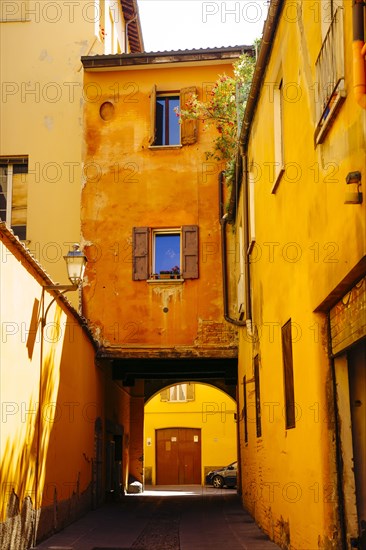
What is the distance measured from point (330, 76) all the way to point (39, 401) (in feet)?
21.0

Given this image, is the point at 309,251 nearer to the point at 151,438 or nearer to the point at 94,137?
the point at 94,137

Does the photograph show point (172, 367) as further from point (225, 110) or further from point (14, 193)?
point (225, 110)

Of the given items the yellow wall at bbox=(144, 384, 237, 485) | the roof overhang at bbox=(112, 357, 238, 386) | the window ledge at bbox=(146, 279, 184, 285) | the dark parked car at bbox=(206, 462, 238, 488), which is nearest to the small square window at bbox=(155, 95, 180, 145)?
the window ledge at bbox=(146, 279, 184, 285)

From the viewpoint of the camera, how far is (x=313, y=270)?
7.28m

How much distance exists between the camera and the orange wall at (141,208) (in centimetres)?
1702

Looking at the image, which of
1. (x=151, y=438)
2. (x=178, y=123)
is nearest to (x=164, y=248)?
(x=178, y=123)

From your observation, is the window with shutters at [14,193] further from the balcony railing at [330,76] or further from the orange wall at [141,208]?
the balcony railing at [330,76]

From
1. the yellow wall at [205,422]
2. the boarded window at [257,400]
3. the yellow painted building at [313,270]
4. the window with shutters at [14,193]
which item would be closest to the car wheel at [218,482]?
the yellow wall at [205,422]

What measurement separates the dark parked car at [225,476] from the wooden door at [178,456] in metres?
3.28

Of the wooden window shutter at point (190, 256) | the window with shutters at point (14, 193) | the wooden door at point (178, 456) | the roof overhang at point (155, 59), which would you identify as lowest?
the wooden door at point (178, 456)

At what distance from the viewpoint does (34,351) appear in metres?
10.4

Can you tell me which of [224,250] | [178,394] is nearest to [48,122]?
[224,250]

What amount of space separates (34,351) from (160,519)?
6.56m

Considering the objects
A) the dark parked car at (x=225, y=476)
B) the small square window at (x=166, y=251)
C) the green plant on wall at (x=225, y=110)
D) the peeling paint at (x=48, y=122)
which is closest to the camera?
the green plant on wall at (x=225, y=110)
